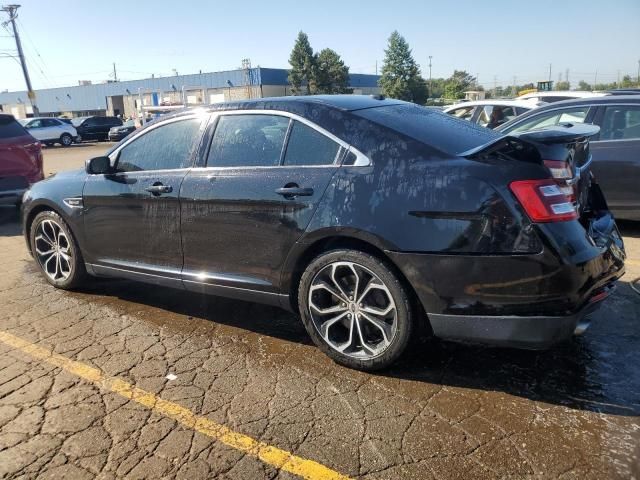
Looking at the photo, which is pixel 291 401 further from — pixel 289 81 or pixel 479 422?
pixel 289 81

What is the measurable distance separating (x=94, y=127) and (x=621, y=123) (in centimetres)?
3429

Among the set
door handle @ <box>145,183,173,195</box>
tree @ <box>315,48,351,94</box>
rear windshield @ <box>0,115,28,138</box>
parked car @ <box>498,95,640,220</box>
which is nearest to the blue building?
tree @ <box>315,48,351,94</box>

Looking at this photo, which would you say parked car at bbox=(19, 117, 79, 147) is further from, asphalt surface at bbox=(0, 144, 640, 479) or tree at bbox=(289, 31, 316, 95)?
tree at bbox=(289, 31, 316, 95)

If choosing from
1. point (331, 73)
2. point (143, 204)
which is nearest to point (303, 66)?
point (331, 73)

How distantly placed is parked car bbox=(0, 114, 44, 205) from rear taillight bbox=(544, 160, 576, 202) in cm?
848

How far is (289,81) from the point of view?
217 ft

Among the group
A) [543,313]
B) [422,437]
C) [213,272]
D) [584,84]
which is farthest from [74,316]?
[584,84]

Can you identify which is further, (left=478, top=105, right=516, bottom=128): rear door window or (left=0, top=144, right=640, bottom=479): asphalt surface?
(left=478, top=105, right=516, bottom=128): rear door window

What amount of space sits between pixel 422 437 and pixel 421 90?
266ft

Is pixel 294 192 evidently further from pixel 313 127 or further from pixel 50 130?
pixel 50 130

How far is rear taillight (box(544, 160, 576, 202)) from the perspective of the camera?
2.78 meters

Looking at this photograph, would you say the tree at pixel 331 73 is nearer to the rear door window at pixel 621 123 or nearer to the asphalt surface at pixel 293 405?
the rear door window at pixel 621 123

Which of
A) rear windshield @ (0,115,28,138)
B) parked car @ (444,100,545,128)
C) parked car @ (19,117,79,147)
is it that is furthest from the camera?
parked car @ (19,117,79,147)

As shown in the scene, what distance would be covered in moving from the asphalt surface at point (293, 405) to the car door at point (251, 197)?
54cm
